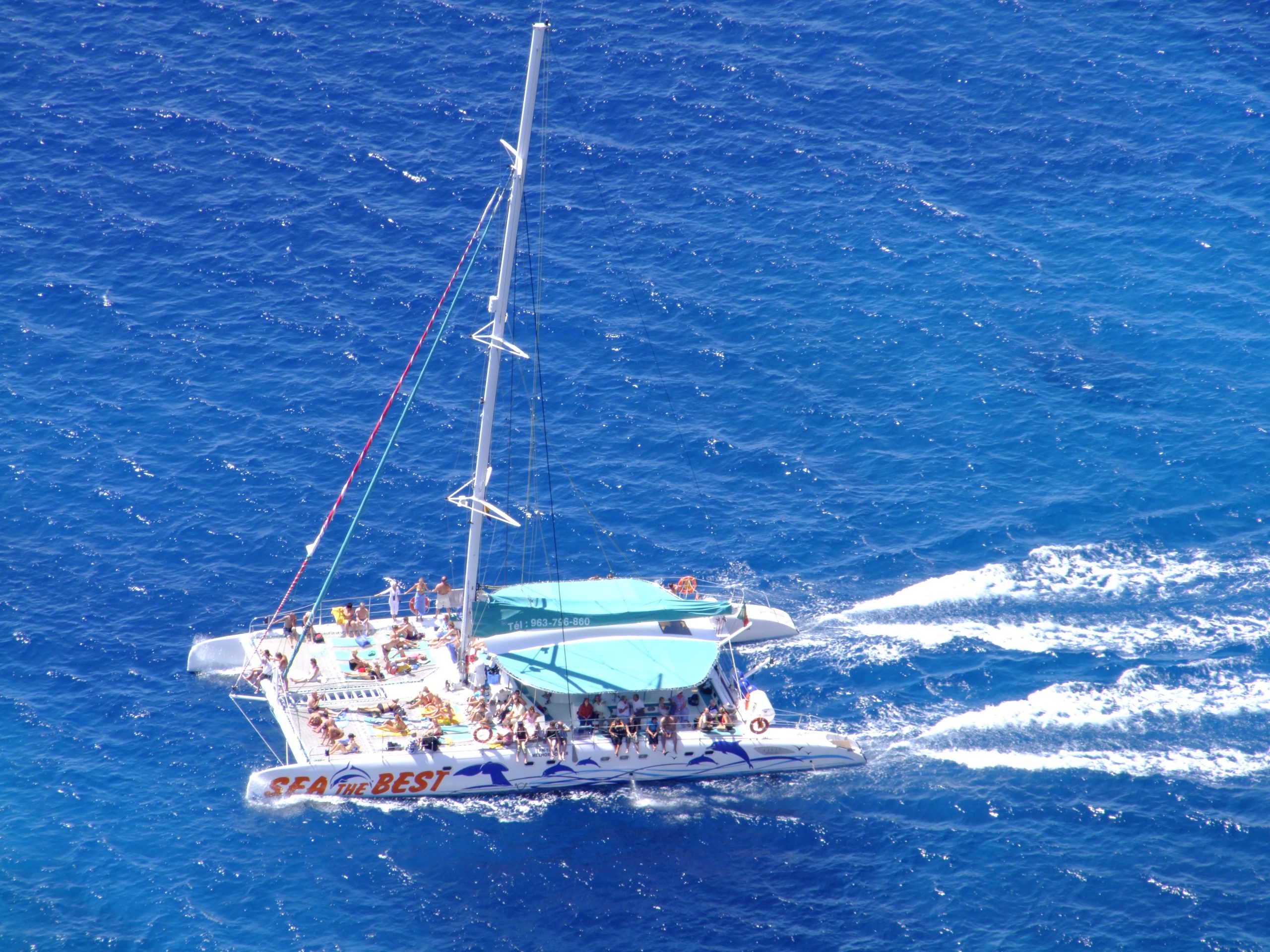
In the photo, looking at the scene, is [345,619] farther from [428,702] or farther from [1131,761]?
[1131,761]

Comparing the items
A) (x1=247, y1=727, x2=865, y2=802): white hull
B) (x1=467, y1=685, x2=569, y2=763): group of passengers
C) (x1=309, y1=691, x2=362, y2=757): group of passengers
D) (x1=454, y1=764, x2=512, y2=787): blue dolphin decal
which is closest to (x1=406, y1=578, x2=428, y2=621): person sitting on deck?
(x1=467, y1=685, x2=569, y2=763): group of passengers

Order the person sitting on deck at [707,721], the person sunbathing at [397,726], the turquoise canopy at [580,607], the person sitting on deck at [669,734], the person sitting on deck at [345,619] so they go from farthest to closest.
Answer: the person sitting on deck at [345,619]
the turquoise canopy at [580,607]
the person sitting on deck at [707,721]
the person sunbathing at [397,726]
the person sitting on deck at [669,734]

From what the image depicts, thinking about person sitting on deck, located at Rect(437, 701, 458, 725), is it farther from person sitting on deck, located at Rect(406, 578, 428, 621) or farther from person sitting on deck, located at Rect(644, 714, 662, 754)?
person sitting on deck, located at Rect(644, 714, 662, 754)

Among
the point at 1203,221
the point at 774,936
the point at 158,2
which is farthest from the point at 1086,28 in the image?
the point at 774,936

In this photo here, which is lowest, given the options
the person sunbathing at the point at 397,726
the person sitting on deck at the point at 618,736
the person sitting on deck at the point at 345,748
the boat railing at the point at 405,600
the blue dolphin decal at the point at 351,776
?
the blue dolphin decal at the point at 351,776

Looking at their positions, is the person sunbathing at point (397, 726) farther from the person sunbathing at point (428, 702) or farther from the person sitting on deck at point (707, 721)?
the person sitting on deck at point (707, 721)

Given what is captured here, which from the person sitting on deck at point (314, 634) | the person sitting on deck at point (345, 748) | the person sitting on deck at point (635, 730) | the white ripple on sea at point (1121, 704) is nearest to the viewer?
the person sitting on deck at point (345, 748)

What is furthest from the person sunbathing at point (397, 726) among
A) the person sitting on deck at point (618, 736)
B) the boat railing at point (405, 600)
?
the person sitting on deck at point (618, 736)
